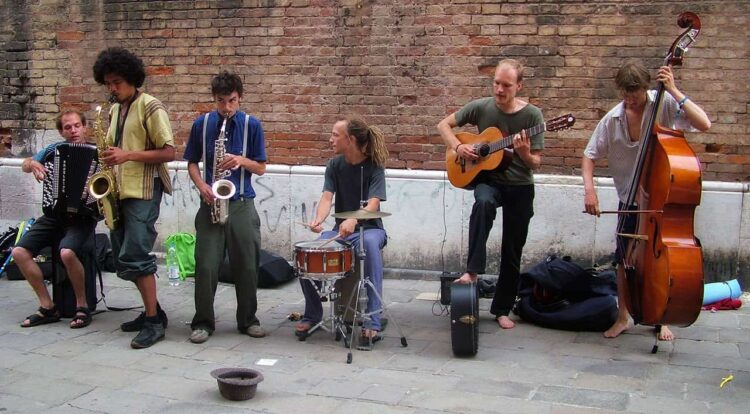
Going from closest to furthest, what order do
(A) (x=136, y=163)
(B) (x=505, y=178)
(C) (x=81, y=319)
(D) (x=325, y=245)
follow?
(D) (x=325, y=245) < (A) (x=136, y=163) < (B) (x=505, y=178) < (C) (x=81, y=319)

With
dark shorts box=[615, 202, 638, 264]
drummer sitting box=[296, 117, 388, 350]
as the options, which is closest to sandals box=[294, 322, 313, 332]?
drummer sitting box=[296, 117, 388, 350]

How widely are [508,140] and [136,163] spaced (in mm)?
2517

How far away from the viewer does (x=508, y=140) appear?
17.9 feet

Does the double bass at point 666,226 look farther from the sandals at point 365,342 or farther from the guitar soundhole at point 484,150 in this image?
the sandals at point 365,342

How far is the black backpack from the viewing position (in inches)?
224

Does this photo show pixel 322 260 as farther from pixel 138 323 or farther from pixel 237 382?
pixel 138 323

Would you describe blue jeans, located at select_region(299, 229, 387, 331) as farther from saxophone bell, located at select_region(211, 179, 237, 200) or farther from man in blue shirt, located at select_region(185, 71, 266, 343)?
saxophone bell, located at select_region(211, 179, 237, 200)

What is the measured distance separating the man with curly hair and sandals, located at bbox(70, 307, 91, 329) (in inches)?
26.3

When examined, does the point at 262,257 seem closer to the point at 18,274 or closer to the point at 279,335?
the point at 279,335

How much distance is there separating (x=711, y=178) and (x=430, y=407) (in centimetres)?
391

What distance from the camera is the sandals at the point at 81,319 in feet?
19.7

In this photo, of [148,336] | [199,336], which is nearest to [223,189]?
Answer: [199,336]

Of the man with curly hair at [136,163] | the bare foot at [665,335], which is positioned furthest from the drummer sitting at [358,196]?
the bare foot at [665,335]

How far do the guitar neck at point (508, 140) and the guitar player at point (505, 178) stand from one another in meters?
0.06
